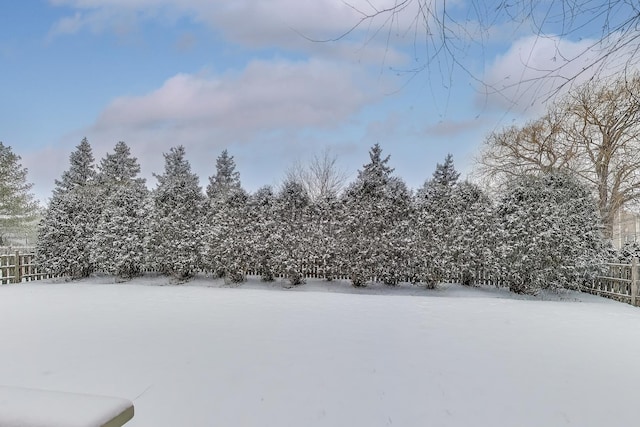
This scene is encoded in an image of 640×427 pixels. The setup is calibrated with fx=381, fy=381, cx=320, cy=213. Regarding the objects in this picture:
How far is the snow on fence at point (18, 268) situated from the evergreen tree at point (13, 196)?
1630cm

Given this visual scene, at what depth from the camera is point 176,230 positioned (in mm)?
10320

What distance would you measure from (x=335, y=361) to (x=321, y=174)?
59.5 feet

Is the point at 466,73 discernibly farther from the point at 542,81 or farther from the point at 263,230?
the point at 263,230

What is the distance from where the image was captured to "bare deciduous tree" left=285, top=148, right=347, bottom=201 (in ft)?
70.0

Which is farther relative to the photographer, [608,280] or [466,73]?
[608,280]

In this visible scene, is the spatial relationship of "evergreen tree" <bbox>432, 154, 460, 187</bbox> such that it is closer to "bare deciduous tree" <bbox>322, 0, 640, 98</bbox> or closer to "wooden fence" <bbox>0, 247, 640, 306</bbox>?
"wooden fence" <bbox>0, 247, 640, 306</bbox>

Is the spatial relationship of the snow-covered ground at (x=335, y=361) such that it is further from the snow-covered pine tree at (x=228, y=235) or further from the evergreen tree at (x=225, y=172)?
the evergreen tree at (x=225, y=172)

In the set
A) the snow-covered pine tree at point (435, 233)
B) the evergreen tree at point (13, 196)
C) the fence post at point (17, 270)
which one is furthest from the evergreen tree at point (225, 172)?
the snow-covered pine tree at point (435, 233)

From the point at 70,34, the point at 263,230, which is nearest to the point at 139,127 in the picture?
the point at 263,230

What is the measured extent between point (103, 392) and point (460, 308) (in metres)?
5.84

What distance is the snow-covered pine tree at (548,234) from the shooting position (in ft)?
26.7

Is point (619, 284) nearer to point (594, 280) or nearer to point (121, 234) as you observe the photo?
point (594, 280)

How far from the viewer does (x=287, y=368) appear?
3.60m

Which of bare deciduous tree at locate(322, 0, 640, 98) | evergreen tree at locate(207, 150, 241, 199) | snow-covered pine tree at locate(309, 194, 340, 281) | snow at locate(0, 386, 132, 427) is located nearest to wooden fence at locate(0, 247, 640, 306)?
snow-covered pine tree at locate(309, 194, 340, 281)
